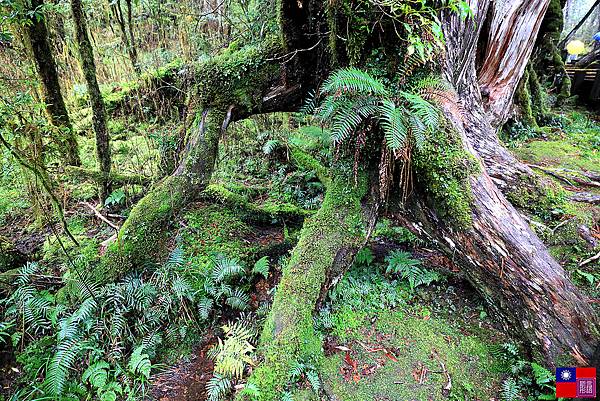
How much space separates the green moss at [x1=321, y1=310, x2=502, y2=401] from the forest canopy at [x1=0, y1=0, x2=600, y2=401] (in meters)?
0.02

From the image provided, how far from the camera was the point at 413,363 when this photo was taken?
3.12m

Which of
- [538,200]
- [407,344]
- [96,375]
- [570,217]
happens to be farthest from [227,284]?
[570,217]

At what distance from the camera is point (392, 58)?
3.07m

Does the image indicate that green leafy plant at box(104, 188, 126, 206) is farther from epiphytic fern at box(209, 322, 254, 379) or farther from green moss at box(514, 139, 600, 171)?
green moss at box(514, 139, 600, 171)

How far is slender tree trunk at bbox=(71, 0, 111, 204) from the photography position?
434 cm

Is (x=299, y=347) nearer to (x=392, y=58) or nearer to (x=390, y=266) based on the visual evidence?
(x=390, y=266)

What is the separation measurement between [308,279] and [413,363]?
1.23 meters

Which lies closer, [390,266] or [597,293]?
[597,293]

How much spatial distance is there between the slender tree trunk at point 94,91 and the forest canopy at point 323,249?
0.03 m

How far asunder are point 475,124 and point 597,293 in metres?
2.31

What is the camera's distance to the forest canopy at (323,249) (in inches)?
113

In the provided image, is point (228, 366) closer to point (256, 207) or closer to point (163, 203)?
point (163, 203)

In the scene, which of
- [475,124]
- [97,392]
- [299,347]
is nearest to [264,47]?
[475,124]

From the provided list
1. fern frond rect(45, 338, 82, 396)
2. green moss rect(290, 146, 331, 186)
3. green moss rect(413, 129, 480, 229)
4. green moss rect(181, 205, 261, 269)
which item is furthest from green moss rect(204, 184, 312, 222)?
fern frond rect(45, 338, 82, 396)
